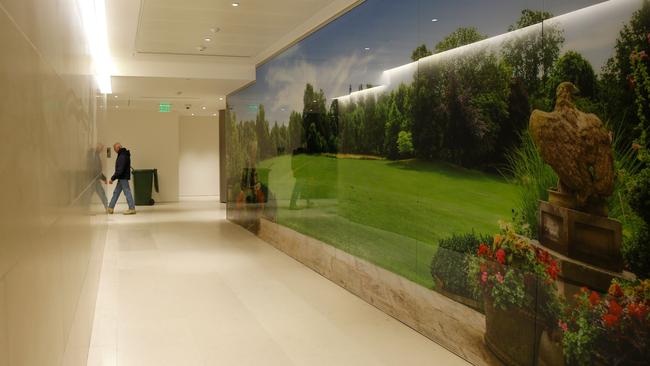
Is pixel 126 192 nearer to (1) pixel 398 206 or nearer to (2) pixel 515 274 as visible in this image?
(1) pixel 398 206

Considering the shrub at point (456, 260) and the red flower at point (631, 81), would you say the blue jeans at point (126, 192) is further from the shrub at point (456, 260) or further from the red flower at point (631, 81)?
the red flower at point (631, 81)

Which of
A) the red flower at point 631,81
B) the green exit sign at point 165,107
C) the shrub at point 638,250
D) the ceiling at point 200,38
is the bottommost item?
the shrub at point 638,250

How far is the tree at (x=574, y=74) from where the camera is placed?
3.39 meters

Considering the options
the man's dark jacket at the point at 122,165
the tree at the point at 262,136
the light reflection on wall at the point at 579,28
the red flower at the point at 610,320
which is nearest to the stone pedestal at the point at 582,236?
the red flower at the point at 610,320

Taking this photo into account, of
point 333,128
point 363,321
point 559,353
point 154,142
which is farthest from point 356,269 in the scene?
point 154,142

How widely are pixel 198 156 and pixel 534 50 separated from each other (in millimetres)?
21837

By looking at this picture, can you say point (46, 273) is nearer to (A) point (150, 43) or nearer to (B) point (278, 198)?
(B) point (278, 198)

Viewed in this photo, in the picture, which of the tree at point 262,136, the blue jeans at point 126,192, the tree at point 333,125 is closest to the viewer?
the tree at point 333,125

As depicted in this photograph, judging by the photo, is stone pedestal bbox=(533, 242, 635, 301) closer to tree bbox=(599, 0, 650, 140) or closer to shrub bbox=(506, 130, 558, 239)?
shrub bbox=(506, 130, 558, 239)

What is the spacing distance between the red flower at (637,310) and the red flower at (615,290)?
84mm

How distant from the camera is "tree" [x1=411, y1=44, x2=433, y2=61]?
5.48 metres

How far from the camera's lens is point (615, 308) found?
318cm

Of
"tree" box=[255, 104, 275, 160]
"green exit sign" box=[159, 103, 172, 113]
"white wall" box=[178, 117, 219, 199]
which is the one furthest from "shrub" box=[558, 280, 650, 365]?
"white wall" box=[178, 117, 219, 199]

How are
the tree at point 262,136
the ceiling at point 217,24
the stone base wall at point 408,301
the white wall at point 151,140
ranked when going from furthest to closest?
the white wall at point 151,140 → the tree at point 262,136 → the ceiling at point 217,24 → the stone base wall at point 408,301
